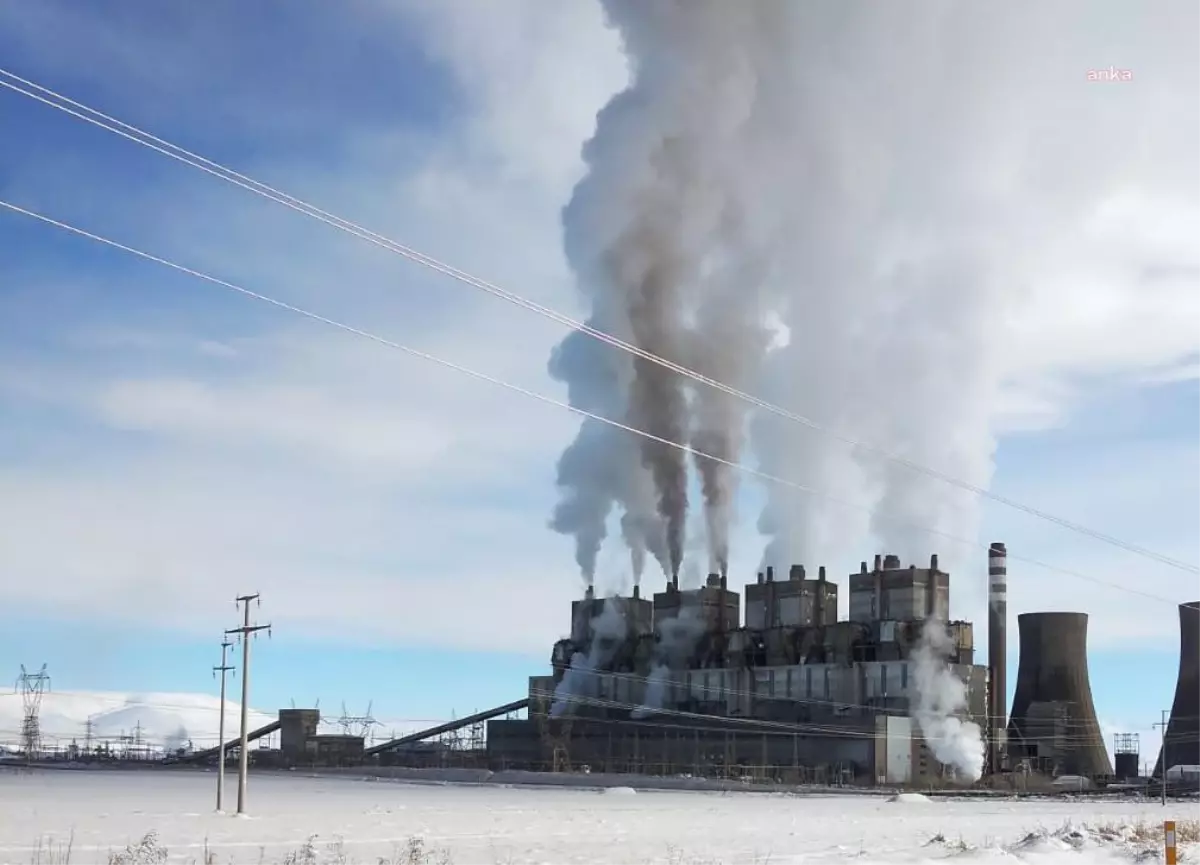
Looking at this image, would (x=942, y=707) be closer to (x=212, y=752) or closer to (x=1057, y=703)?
(x=1057, y=703)

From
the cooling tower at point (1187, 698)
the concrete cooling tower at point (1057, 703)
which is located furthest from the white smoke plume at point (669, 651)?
the cooling tower at point (1187, 698)

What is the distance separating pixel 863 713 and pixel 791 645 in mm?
10664

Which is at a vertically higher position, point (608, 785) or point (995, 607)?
point (995, 607)

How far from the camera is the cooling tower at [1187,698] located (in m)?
95.4

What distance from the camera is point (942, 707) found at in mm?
90188

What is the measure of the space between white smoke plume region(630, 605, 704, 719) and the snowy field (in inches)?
2056

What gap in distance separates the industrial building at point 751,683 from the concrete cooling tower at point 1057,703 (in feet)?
16.5

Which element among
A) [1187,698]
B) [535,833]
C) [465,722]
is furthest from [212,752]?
[535,833]

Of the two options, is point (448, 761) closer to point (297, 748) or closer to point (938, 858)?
point (297, 748)

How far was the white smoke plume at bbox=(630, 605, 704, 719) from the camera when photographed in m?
106

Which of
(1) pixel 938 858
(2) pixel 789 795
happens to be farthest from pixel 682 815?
(2) pixel 789 795

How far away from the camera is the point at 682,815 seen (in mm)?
43969

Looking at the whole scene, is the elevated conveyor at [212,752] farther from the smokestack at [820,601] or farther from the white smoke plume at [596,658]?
the smokestack at [820,601]

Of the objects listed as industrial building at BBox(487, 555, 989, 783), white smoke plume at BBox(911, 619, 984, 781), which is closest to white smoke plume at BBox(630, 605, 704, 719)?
industrial building at BBox(487, 555, 989, 783)
